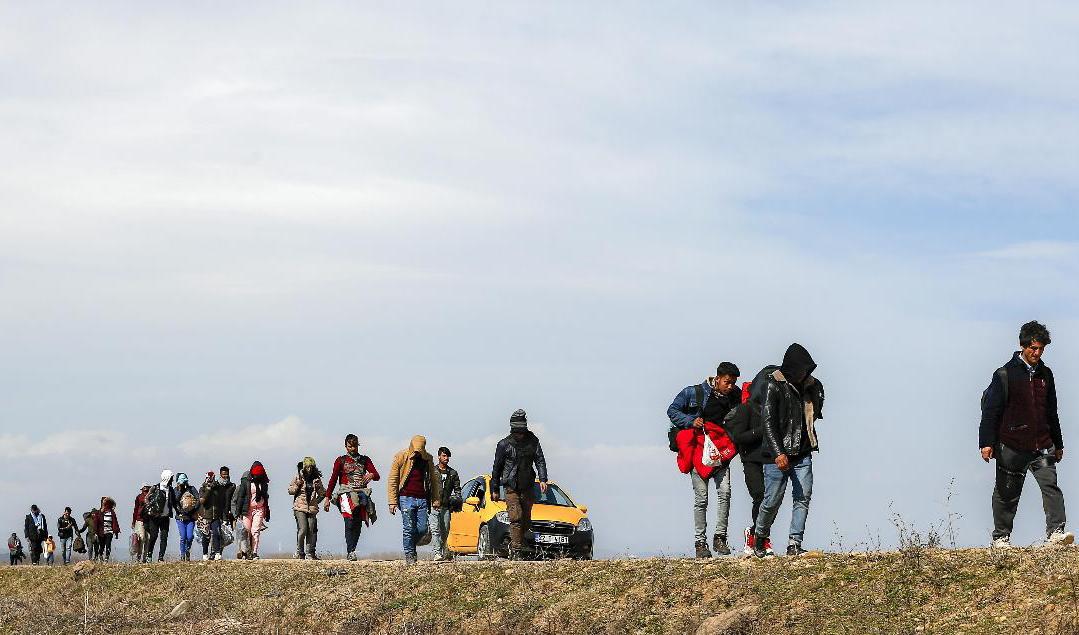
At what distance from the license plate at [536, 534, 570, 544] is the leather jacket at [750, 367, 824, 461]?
7.61 m

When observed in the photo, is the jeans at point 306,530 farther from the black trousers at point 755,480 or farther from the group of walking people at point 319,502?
the black trousers at point 755,480

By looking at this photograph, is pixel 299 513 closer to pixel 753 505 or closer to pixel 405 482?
pixel 405 482

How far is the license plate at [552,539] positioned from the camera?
22922 millimetres

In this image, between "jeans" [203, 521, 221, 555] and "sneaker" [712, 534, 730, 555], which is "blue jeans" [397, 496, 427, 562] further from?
"jeans" [203, 521, 221, 555]

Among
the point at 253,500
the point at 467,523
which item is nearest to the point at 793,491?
the point at 467,523

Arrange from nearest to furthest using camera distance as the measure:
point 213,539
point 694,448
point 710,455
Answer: point 710,455 < point 694,448 < point 213,539

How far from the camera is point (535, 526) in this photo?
22969mm

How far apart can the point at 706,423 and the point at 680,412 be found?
0.37 metres

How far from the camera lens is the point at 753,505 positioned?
1678 cm

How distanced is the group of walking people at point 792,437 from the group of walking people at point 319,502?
3.29m

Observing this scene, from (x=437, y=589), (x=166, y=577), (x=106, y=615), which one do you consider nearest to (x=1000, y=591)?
(x=437, y=589)

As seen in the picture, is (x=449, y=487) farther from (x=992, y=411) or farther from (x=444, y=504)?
(x=992, y=411)

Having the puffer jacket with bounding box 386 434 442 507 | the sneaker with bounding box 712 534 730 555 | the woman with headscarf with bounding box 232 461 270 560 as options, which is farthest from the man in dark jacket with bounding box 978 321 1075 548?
the woman with headscarf with bounding box 232 461 270 560

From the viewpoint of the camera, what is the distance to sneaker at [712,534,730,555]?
1736cm
